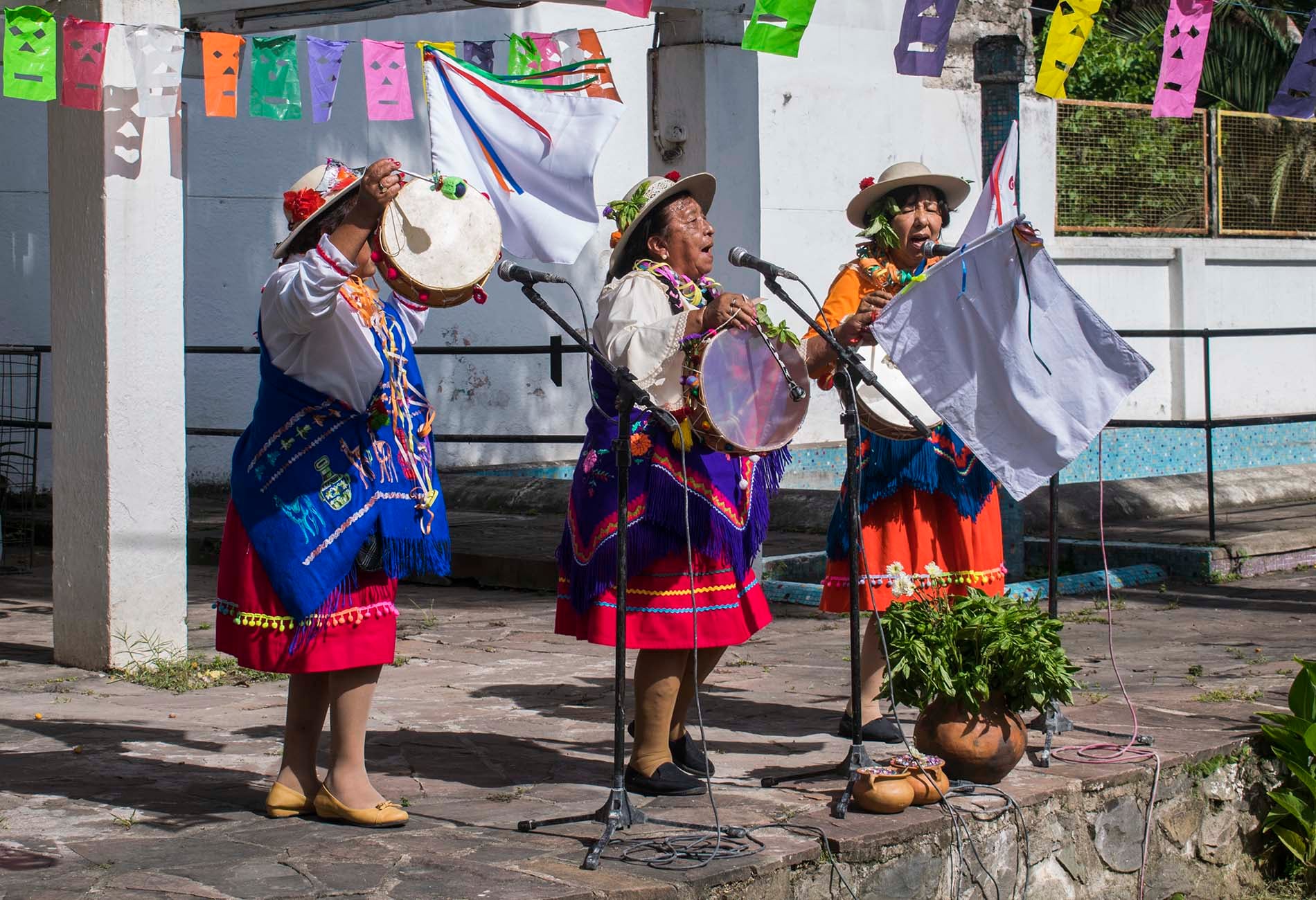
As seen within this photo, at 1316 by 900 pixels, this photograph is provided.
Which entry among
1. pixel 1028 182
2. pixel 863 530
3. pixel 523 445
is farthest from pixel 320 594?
pixel 1028 182

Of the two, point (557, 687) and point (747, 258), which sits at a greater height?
point (747, 258)

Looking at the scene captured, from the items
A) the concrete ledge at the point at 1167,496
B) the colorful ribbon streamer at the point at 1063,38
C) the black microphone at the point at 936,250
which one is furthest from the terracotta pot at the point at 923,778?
the concrete ledge at the point at 1167,496

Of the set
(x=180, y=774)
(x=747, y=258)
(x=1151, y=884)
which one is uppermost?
(x=747, y=258)

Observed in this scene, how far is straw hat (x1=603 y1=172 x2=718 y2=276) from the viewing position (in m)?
4.67

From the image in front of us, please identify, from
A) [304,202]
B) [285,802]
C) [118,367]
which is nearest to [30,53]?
[118,367]

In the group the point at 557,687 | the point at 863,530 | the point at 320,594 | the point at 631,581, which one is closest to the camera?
the point at 320,594

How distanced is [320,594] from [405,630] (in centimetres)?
361

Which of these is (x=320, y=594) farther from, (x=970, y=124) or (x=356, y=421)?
(x=970, y=124)

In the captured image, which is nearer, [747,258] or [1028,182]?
[747,258]

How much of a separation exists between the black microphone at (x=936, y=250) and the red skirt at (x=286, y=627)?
72.0 inches

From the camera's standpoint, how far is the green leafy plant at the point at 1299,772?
17.6 feet

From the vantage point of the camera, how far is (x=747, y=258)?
4.18m

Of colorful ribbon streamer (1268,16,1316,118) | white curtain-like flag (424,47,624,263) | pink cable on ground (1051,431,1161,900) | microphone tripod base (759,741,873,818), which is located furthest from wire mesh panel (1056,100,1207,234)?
microphone tripod base (759,741,873,818)

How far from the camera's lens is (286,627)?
13.8 ft
